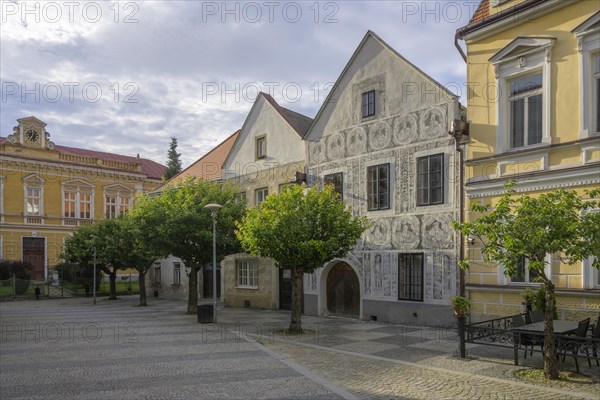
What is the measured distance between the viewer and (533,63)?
46.5 ft

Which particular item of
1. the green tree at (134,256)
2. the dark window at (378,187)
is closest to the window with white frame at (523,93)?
the dark window at (378,187)

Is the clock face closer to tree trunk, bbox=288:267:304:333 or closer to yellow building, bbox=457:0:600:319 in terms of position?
tree trunk, bbox=288:267:304:333

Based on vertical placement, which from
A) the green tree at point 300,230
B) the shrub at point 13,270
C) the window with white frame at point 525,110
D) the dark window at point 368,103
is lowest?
the shrub at point 13,270

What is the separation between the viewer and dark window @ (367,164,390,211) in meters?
19.0

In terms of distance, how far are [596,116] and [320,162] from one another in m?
10.9

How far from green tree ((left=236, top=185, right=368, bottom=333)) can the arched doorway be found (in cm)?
403

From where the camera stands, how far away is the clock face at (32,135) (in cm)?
4625

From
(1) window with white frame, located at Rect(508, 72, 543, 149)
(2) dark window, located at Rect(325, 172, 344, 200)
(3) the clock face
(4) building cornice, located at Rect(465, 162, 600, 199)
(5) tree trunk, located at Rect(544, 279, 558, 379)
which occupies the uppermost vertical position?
(3) the clock face

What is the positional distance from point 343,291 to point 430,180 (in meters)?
5.78

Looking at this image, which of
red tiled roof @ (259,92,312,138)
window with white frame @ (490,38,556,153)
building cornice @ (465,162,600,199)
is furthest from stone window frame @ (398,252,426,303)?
red tiled roof @ (259,92,312,138)

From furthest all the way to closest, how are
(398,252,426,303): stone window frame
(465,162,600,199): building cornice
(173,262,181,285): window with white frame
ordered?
1. (173,262,181,285): window with white frame
2. (398,252,426,303): stone window frame
3. (465,162,600,199): building cornice

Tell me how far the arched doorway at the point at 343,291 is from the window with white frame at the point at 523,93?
25.6 feet

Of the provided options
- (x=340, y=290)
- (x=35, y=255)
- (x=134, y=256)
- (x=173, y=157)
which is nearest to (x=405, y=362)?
(x=340, y=290)

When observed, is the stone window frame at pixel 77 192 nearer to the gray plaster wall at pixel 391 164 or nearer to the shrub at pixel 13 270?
the shrub at pixel 13 270
